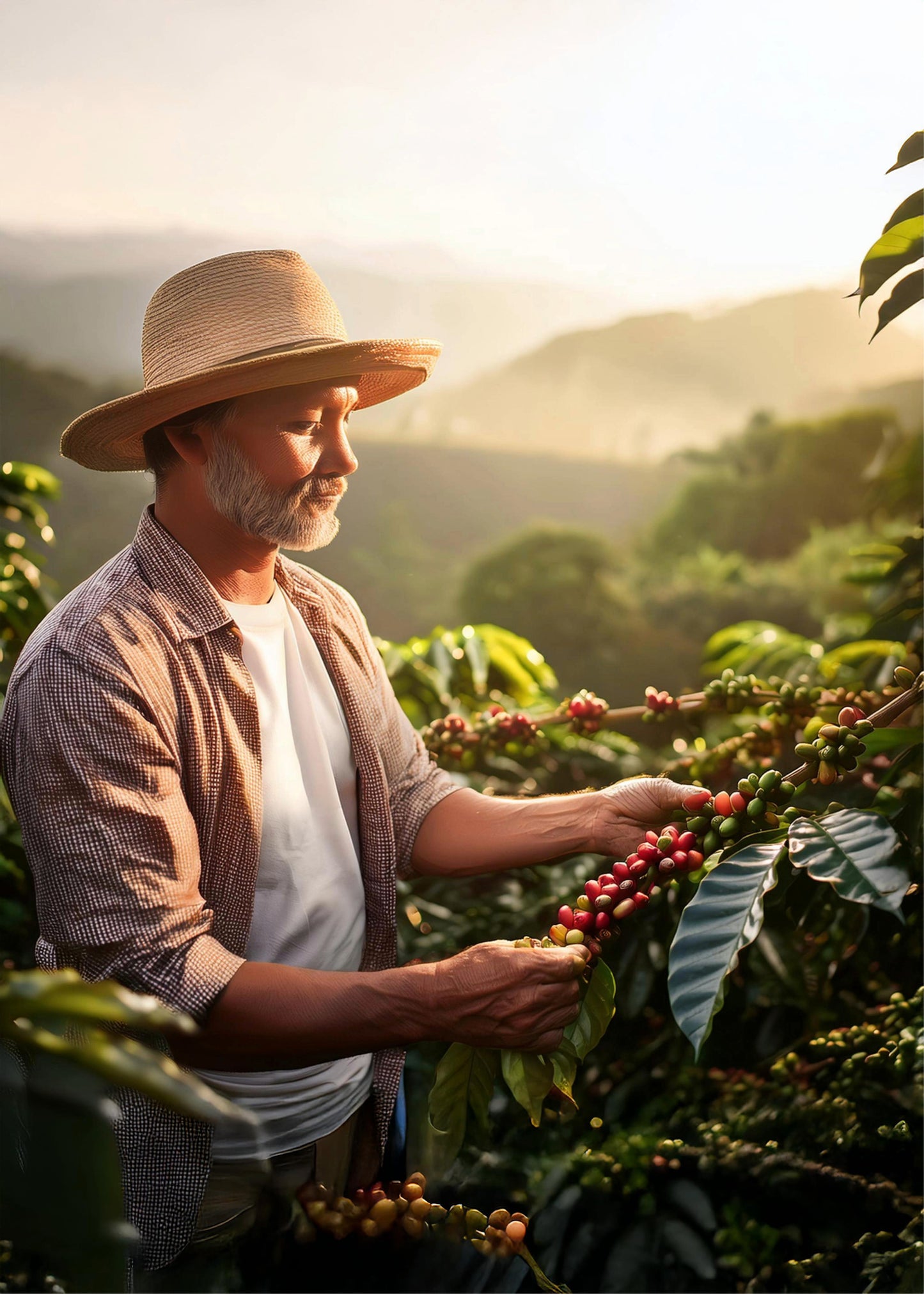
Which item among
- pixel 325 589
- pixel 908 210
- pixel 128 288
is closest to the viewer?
pixel 908 210

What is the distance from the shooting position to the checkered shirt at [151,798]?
715 millimetres

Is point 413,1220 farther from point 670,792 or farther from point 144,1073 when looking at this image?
point 144,1073

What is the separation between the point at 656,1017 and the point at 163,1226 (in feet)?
2.49

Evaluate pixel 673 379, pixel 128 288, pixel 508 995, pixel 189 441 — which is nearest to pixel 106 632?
pixel 189 441

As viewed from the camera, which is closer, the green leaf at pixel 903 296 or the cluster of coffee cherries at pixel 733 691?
the green leaf at pixel 903 296

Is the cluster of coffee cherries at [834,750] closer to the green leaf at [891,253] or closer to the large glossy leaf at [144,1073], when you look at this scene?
the green leaf at [891,253]

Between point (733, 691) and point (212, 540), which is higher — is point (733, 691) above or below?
below

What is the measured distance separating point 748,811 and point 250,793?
0.42m

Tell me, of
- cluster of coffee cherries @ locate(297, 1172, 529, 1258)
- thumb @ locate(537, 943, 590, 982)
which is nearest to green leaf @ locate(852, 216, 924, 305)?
thumb @ locate(537, 943, 590, 982)

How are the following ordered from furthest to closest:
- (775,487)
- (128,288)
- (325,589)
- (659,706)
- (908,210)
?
1. (775,487)
2. (128,288)
3. (659,706)
4. (325,589)
5. (908,210)

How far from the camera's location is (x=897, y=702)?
0.74 metres

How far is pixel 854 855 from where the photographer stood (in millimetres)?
631

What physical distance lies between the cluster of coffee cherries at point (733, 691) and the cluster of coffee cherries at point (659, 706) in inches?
1.6

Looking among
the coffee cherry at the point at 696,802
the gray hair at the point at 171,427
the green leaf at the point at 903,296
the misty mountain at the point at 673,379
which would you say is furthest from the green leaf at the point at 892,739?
the misty mountain at the point at 673,379
